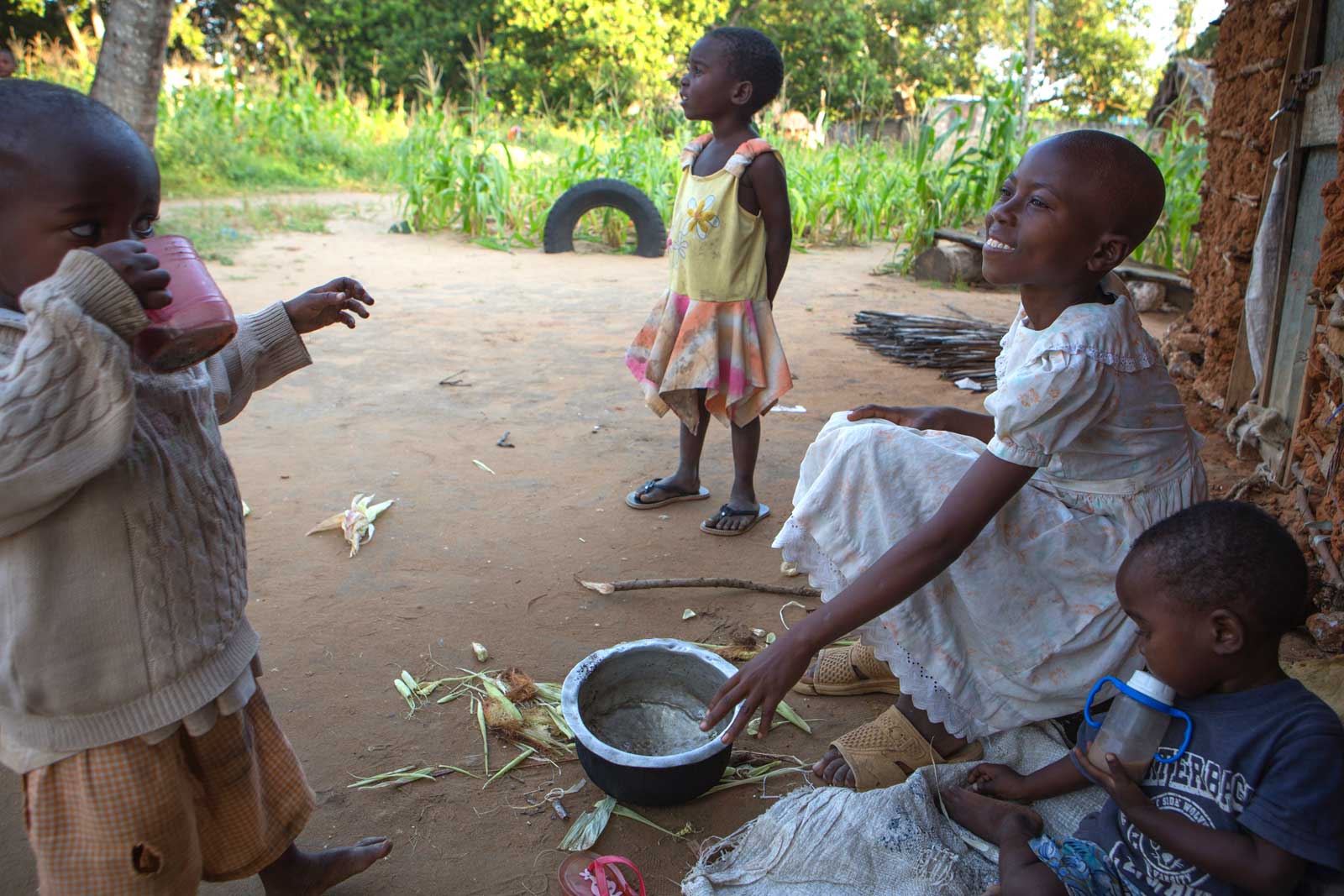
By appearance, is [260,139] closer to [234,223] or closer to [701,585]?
[234,223]

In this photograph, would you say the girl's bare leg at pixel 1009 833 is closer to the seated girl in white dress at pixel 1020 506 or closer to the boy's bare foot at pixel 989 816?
the boy's bare foot at pixel 989 816

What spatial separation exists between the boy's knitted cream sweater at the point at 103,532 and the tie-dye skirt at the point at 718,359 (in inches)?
72.1

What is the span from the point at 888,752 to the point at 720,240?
5.69ft

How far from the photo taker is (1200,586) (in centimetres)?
138

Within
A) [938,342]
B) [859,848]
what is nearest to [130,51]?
[938,342]

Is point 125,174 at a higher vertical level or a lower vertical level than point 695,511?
higher

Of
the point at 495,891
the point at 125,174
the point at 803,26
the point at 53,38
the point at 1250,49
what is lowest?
the point at 495,891

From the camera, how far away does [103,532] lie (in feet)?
3.84

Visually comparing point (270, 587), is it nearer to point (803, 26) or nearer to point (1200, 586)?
point (1200, 586)

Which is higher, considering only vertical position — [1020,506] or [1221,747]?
[1020,506]

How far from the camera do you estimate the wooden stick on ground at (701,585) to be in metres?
2.63

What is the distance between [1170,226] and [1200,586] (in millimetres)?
6625

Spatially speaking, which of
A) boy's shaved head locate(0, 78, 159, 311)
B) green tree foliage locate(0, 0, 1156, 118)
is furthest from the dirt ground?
green tree foliage locate(0, 0, 1156, 118)

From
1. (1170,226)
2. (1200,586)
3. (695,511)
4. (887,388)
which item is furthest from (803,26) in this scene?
(1200,586)
